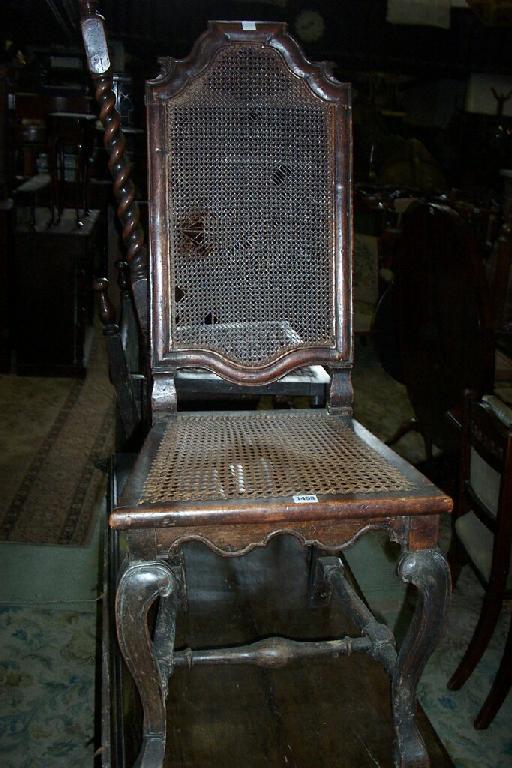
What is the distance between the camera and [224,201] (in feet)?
5.30

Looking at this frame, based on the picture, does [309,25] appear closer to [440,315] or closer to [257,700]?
[440,315]

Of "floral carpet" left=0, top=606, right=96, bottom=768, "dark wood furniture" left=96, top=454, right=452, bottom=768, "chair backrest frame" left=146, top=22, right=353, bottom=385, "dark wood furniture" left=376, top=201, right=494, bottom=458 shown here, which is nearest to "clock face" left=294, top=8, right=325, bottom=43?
"dark wood furniture" left=376, top=201, right=494, bottom=458

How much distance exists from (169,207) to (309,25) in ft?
21.8

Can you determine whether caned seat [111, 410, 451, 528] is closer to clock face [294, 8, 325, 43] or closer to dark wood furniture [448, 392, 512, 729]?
dark wood furniture [448, 392, 512, 729]

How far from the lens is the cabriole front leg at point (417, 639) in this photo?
120cm

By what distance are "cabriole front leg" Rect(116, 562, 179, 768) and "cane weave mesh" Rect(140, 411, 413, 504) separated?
0.12 m

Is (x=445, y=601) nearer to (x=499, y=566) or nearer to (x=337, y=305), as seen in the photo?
(x=499, y=566)

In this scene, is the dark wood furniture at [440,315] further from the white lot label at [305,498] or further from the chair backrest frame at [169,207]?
the white lot label at [305,498]

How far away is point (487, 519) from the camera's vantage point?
5.96 feet

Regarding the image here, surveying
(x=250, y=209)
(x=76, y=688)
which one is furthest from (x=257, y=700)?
(x=250, y=209)

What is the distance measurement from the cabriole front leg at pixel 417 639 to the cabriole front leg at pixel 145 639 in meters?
0.42

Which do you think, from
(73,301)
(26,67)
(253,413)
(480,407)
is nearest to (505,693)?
(480,407)

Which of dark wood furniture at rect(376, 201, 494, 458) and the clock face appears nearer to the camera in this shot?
dark wood furniture at rect(376, 201, 494, 458)

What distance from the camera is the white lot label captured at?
1135mm
